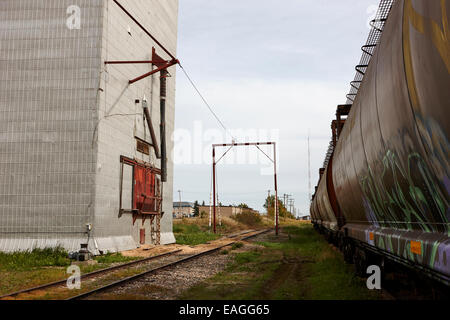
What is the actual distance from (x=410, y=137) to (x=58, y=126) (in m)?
17.5

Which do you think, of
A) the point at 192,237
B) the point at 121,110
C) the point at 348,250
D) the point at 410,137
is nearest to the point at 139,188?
the point at 121,110

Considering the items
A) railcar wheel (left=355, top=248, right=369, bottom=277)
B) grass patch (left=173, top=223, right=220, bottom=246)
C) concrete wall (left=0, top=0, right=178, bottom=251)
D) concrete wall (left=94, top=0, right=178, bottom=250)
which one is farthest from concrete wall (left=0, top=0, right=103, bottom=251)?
railcar wheel (left=355, top=248, right=369, bottom=277)

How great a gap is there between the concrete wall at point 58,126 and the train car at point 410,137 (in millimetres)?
14313

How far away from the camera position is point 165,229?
87.9ft

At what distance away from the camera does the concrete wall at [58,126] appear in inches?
714

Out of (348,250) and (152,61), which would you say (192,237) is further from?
(348,250)

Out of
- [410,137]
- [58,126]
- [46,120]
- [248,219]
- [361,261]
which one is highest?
[46,120]

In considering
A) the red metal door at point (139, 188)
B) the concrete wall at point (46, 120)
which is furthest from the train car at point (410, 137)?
the red metal door at point (139, 188)

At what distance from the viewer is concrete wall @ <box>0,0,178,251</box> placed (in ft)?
59.5

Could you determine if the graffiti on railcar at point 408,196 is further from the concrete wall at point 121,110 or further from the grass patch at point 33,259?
the concrete wall at point 121,110

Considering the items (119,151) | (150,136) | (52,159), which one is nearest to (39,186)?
(52,159)

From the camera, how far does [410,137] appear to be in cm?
451

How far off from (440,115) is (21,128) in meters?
19.2
